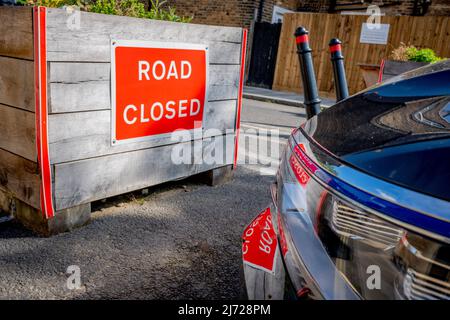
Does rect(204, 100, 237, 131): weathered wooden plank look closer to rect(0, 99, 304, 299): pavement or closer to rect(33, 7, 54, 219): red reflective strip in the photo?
rect(0, 99, 304, 299): pavement

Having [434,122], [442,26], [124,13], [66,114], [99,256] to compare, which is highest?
[442,26]

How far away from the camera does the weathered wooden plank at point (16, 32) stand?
2127 millimetres

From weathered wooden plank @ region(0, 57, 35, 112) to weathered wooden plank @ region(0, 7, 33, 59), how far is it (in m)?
0.05

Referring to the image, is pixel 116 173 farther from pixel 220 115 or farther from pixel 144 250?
pixel 220 115

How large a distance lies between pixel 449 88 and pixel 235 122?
93.3 inches

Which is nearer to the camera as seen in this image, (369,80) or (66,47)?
(66,47)

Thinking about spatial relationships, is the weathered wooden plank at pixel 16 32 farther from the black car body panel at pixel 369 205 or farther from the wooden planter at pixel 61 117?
the black car body panel at pixel 369 205

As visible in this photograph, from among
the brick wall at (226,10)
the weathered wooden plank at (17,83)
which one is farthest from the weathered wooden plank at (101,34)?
the brick wall at (226,10)

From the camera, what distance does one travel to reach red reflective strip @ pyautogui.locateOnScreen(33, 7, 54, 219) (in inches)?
82.4

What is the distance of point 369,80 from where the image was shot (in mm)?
8453

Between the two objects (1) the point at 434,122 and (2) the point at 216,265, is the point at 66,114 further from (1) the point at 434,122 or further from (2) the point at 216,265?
(1) the point at 434,122

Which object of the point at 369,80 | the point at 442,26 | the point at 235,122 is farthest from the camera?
the point at 442,26

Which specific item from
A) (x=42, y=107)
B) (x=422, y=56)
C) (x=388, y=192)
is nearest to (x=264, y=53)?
(x=422, y=56)
